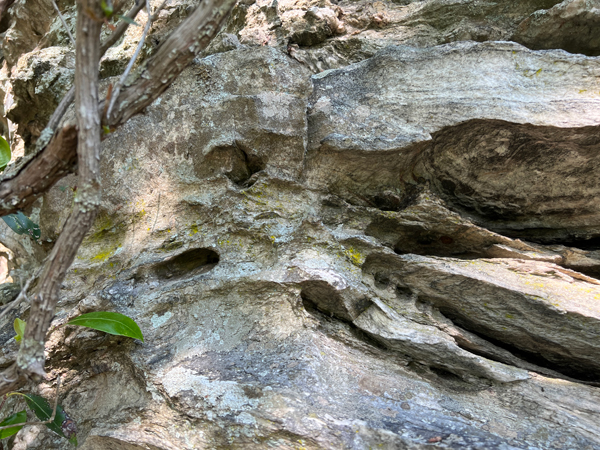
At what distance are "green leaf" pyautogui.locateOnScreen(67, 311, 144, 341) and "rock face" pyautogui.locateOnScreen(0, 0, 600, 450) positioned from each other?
1.68ft

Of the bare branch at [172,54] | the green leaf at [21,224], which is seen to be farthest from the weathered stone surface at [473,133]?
the green leaf at [21,224]

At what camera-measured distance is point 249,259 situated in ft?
10.2

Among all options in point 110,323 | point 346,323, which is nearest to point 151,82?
point 110,323

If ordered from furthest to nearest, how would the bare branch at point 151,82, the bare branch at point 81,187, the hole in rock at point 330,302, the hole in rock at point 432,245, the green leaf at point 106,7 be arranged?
the hole in rock at point 432,245 → the hole in rock at point 330,302 → the bare branch at point 151,82 → the bare branch at point 81,187 → the green leaf at point 106,7

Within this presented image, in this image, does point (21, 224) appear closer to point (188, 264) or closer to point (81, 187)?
point (188, 264)

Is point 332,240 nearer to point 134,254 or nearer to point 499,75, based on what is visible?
point 134,254

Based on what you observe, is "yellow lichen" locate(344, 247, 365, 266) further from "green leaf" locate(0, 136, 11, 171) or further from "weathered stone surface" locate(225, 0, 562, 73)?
"green leaf" locate(0, 136, 11, 171)

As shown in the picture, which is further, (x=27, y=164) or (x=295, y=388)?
(x=295, y=388)

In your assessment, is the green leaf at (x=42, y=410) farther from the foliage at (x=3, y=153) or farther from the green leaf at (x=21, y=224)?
the foliage at (x=3, y=153)

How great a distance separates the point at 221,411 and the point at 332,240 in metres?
1.38

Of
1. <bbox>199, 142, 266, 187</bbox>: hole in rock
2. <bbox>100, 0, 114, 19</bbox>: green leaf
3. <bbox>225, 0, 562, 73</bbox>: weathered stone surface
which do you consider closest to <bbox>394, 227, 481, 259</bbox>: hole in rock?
<bbox>199, 142, 266, 187</bbox>: hole in rock

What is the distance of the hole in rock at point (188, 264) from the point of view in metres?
3.22

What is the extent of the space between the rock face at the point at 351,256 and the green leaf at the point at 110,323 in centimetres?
51

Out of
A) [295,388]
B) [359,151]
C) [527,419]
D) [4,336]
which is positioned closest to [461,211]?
[359,151]
